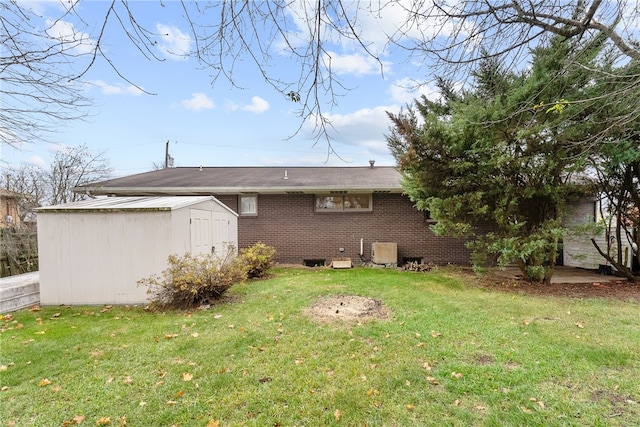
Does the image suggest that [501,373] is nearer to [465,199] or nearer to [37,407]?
[37,407]

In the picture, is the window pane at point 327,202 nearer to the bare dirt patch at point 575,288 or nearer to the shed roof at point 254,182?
the shed roof at point 254,182

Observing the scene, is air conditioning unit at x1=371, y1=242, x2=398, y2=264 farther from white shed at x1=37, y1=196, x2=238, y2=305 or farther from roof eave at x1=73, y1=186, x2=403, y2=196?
white shed at x1=37, y1=196, x2=238, y2=305

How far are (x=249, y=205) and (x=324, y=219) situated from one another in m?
2.59

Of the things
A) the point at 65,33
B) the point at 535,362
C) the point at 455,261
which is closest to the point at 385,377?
the point at 535,362

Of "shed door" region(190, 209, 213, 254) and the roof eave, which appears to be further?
the roof eave

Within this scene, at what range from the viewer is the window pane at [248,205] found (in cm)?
1083

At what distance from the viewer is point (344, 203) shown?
35.1 ft

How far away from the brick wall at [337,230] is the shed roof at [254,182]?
59 cm

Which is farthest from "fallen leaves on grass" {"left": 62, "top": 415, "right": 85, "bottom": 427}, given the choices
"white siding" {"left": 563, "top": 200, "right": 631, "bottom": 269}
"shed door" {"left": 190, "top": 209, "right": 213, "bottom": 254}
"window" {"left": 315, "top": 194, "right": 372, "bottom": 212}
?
"white siding" {"left": 563, "top": 200, "right": 631, "bottom": 269}

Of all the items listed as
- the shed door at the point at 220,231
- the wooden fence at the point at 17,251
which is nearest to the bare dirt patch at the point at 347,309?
the shed door at the point at 220,231

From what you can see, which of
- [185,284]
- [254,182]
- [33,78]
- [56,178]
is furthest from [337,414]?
[56,178]

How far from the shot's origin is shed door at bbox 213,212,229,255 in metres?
7.69

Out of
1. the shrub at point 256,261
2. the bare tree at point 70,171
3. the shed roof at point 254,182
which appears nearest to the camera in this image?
the shrub at point 256,261

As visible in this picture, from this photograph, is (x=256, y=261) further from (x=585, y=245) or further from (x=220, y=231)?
(x=585, y=245)
